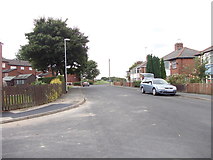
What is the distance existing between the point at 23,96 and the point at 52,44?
16452mm

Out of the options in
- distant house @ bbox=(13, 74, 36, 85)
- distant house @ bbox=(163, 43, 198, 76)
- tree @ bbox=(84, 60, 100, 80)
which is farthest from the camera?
tree @ bbox=(84, 60, 100, 80)

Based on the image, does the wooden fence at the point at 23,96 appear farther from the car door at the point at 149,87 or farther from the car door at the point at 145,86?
the car door at the point at 145,86

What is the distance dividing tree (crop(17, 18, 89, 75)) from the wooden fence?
13.6 m

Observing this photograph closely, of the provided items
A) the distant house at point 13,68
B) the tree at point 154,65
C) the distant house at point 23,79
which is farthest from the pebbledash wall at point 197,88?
the distant house at point 13,68

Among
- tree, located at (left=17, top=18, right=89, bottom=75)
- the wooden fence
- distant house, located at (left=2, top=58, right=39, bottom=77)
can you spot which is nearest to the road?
the wooden fence

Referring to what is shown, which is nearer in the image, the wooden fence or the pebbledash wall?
the wooden fence

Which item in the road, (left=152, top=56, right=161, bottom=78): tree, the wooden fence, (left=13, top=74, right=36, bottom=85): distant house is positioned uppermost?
(left=152, top=56, right=161, bottom=78): tree

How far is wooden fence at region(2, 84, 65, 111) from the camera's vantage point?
8630mm

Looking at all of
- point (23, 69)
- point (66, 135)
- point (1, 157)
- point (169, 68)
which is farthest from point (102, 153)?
point (23, 69)

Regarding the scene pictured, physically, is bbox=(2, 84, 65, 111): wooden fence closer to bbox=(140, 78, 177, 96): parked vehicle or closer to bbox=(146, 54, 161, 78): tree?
bbox=(140, 78, 177, 96): parked vehicle

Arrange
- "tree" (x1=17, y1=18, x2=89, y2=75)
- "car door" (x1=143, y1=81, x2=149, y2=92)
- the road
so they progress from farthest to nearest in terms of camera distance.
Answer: "tree" (x1=17, y1=18, x2=89, y2=75) < "car door" (x1=143, y1=81, x2=149, y2=92) < the road

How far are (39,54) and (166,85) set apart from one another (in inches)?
744

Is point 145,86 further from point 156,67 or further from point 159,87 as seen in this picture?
point 156,67

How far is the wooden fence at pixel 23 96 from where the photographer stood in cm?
863
